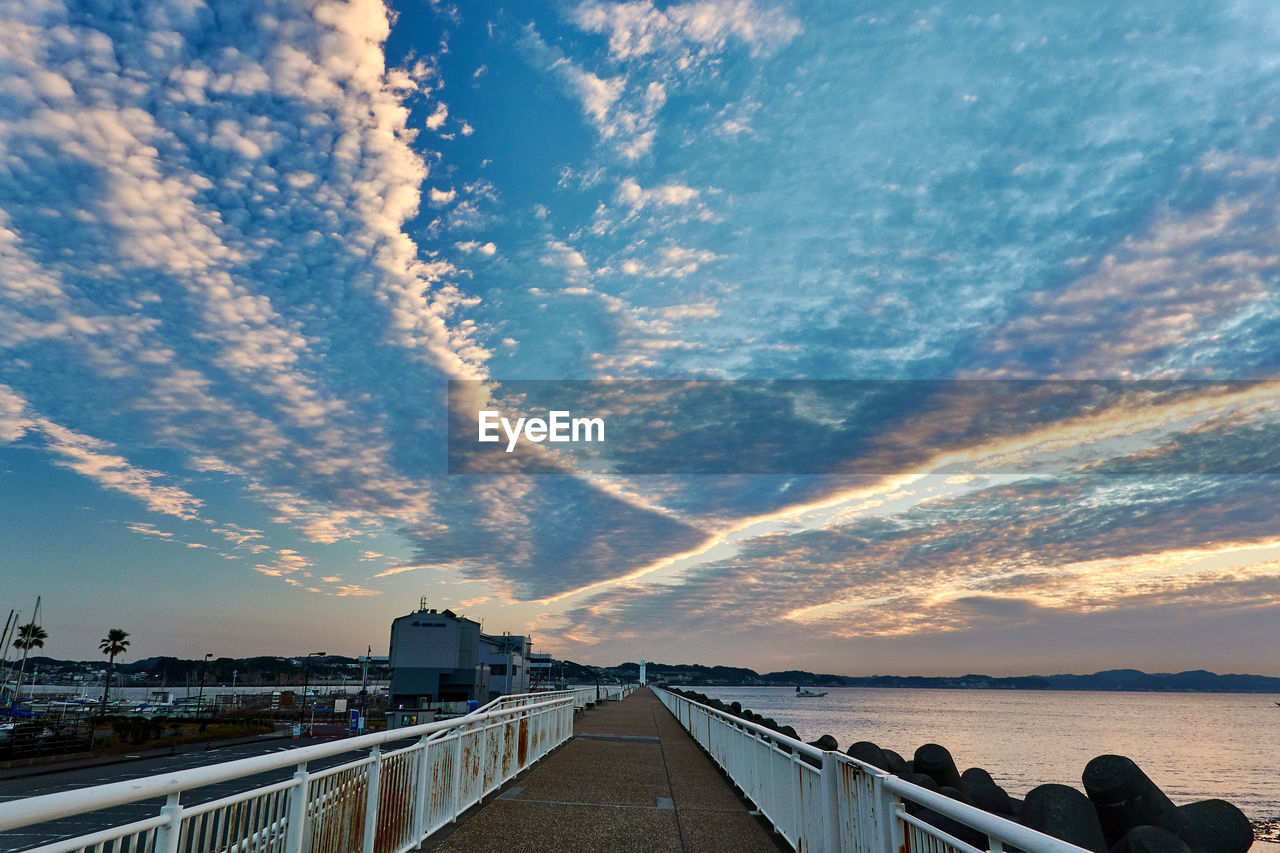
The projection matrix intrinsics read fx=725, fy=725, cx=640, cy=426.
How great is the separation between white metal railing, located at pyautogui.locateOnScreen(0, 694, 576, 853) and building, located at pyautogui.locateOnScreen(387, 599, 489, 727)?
2679 inches

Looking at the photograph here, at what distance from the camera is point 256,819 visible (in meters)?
4.71

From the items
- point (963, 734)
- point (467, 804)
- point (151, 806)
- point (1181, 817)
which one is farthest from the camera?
point (963, 734)

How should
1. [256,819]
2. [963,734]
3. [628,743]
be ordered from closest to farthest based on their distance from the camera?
[256,819]
[628,743]
[963,734]

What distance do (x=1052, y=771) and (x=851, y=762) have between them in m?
53.5

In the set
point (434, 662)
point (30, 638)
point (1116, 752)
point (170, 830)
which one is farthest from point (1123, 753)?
point (30, 638)

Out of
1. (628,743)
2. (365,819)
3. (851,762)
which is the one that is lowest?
(628,743)

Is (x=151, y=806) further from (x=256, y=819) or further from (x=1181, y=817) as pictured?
(x=1181, y=817)

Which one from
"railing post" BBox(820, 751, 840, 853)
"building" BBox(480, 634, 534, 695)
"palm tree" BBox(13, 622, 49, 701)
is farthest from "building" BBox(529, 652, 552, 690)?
"railing post" BBox(820, 751, 840, 853)

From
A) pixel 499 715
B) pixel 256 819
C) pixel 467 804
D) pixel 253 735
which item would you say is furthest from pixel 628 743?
pixel 253 735

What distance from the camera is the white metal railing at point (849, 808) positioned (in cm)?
304

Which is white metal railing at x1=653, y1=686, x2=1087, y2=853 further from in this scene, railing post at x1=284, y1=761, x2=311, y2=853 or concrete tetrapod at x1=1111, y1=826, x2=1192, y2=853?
railing post at x1=284, y1=761, x2=311, y2=853

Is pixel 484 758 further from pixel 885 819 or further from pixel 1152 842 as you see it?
pixel 1152 842

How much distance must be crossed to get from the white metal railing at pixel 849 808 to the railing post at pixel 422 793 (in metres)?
3.67

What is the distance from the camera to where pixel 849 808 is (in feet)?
17.3
